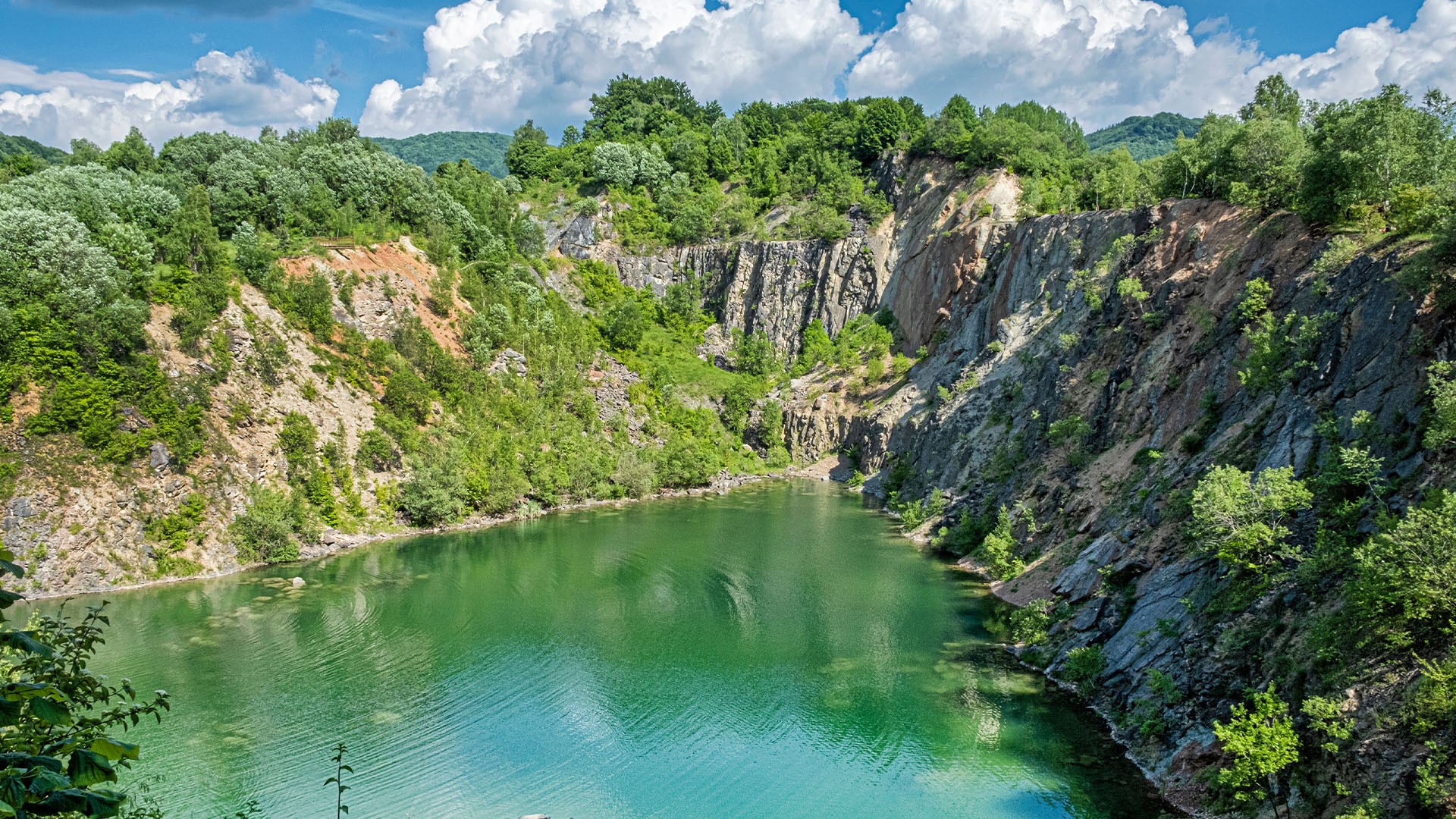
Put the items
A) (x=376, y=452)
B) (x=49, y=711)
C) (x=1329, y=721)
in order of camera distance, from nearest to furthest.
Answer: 1. (x=49, y=711)
2. (x=1329, y=721)
3. (x=376, y=452)

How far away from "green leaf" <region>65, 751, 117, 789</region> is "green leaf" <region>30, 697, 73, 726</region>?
22 centimetres

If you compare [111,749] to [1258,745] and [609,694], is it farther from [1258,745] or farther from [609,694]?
[609,694]

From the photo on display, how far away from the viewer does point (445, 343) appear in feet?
215

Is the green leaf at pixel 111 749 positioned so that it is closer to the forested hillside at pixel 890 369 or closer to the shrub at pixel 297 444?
the forested hillside at pixel 890 369

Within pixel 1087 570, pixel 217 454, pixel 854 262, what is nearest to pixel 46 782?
pixel 1087 570

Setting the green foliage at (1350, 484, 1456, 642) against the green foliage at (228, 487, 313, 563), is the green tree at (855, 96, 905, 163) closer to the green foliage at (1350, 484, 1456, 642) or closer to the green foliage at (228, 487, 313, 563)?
the green foliage at (228, 487, 313, 563)

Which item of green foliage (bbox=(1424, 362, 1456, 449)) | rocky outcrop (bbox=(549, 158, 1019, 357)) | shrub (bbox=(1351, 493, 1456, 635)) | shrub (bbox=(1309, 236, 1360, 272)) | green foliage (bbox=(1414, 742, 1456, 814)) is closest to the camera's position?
green foliage (bbox=(1414, 742, 1456, 814))

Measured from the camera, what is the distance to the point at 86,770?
174 inches

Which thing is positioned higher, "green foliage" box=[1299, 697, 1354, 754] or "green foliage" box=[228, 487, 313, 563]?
"green foliage" box=[228, 487, 313, 563]

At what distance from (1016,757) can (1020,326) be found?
40.1 meters

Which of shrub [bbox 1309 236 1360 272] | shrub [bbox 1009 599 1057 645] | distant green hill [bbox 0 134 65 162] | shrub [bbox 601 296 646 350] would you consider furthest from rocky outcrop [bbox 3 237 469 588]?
distant green hill [bbox 0 134 65 162]

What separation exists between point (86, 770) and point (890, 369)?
76414mm

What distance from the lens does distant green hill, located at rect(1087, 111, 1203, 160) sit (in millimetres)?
159000

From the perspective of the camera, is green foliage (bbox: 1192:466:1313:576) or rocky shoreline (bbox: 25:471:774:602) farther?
rocky shoreline (bbox: 25:471:774:602)
